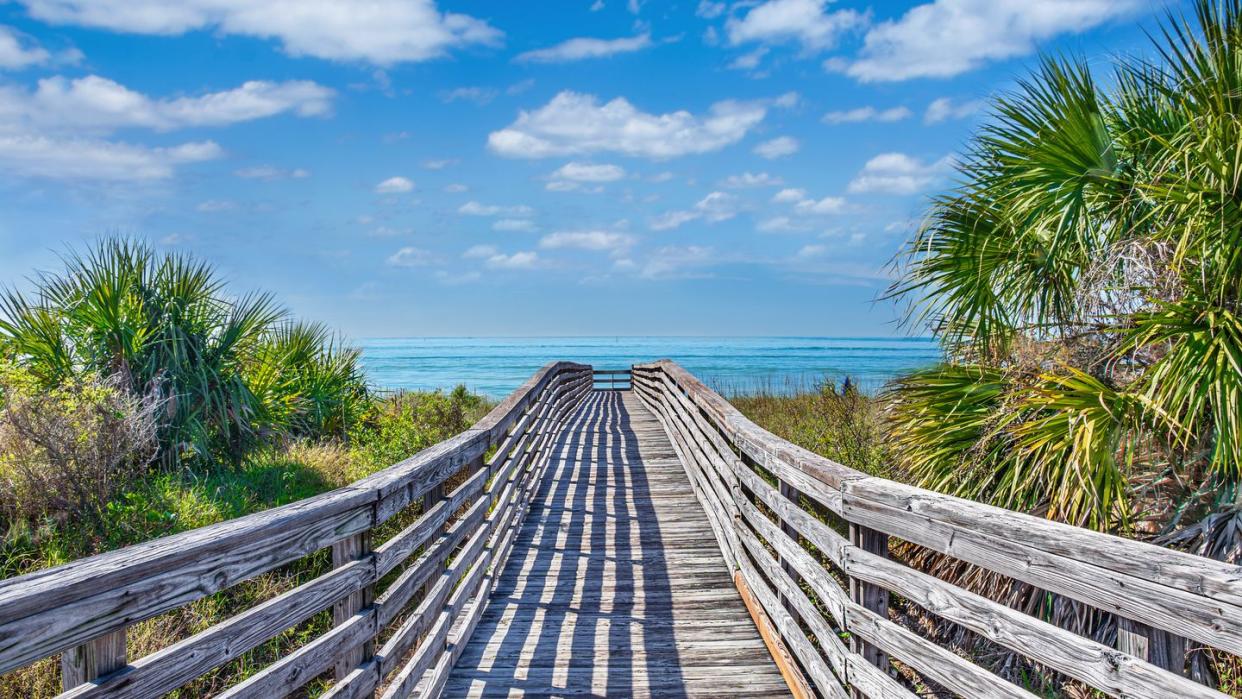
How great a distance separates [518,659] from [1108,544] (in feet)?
11.2

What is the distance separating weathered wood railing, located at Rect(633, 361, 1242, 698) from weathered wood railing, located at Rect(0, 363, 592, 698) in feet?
6.23

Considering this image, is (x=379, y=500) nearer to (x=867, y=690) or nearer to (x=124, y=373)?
(x=867, y=690)

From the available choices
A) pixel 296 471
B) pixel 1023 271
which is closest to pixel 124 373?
pixel 296 471

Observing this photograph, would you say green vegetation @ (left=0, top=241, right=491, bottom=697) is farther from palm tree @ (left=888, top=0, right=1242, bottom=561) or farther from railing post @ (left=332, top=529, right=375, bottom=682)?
palm tree @ (left=888, top=0, right=1242, bottom=561)

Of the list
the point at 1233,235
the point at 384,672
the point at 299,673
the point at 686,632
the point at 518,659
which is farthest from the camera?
the point at 686,632

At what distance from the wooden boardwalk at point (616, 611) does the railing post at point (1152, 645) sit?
7.16 ft

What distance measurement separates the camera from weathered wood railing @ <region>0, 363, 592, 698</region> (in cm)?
158

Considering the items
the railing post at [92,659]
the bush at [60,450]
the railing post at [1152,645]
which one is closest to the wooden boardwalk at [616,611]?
the railing post at [1152,645]

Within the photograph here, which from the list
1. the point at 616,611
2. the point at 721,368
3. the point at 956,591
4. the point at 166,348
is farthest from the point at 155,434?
the point at 721,368

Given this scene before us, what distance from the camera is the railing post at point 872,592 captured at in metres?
2.97

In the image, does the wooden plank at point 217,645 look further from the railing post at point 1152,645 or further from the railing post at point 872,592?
the railing post at point 1152,645

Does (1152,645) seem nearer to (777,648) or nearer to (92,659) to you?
(777,648)

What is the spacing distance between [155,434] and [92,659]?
7700 millimetres

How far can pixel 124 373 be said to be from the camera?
8445 mm
